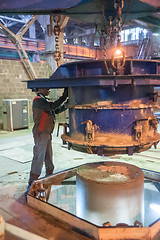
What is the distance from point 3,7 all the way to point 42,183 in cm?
228

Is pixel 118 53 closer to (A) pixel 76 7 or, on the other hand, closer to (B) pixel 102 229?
(A) pixel 76 7

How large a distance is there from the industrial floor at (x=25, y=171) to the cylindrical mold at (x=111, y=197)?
0.42 m

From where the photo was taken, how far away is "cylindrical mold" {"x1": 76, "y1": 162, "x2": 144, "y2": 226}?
8.20 feet

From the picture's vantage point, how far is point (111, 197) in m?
2.50

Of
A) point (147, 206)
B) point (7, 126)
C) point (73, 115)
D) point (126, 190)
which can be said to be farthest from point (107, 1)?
point (7, 126)

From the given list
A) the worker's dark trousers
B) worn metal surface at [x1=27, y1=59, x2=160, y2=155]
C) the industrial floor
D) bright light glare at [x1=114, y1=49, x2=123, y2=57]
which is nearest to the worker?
the worker's dark trousers

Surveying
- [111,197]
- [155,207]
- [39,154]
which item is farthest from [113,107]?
[155,207]

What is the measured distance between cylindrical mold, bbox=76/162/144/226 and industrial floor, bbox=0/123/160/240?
0.42 meters

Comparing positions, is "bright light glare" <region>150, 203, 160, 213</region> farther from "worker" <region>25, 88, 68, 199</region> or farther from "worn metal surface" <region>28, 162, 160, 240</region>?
"worker" <region>25, 88, 68, 199</region>

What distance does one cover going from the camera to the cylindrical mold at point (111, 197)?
8.20ft

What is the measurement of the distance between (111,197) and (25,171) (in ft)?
7.98

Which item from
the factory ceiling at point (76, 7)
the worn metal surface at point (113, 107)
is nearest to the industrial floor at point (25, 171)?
the worn metal surface at point (113, 107)

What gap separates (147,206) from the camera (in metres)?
3.46

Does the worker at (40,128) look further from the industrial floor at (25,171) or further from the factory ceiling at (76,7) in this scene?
the factory ceiling at (76,7)
